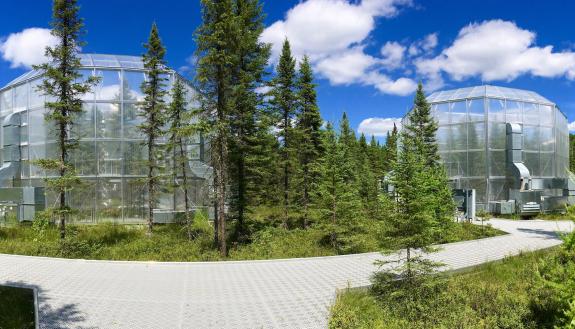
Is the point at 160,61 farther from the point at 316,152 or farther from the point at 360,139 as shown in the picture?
the point at 360,139

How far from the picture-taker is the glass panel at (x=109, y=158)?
26234 millimetres

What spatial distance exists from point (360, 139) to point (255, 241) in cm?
4884

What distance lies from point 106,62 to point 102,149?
6.69 metres

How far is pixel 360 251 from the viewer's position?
57.1 feet

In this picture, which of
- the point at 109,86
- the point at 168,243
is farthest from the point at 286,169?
the point at 109,86

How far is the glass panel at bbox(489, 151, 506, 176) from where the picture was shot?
35781 millimetres

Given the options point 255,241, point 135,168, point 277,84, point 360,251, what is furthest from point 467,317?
point 135,168

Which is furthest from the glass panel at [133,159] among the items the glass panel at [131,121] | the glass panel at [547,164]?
the glass panel at [547,164]

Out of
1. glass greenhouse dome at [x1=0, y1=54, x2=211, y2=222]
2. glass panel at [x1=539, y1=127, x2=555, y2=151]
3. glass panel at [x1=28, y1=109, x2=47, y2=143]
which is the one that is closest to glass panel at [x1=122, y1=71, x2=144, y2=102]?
glass greenhouse dome at [x1=0, y1=54, x2=211, y2=222]

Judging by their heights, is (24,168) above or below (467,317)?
above

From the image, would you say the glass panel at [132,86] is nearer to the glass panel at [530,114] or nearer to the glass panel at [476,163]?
the glass panel at [476,163]

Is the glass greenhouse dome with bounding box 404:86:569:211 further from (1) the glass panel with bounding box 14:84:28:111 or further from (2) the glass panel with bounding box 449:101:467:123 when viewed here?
(1) the glass panel with bounding box 14:84:28:111

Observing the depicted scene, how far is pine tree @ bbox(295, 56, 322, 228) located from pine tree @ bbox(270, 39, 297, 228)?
0.52 metres

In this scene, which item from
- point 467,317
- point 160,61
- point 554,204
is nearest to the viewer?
point 467,317
